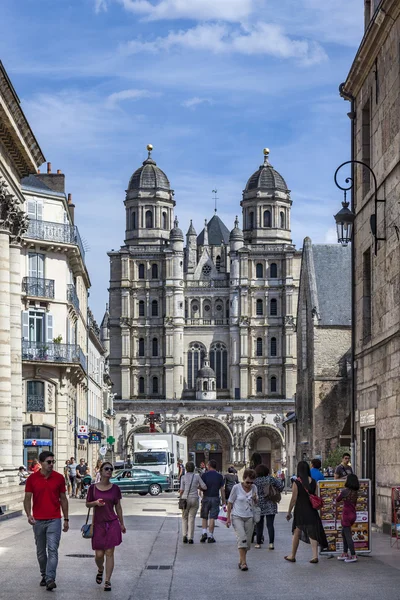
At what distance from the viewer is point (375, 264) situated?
893 inches

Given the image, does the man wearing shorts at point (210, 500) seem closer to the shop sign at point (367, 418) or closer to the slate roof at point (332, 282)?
the shop sign at point (367, 418)

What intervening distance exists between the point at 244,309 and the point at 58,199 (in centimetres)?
8091

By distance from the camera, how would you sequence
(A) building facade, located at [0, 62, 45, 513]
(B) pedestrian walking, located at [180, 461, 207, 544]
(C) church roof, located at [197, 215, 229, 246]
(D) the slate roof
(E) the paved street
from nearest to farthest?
(E) the paved street, (B) pedestrian walking, located at [180, 461, 207, 544], (A) building facade, located at [0, 62, 45, 513], (D) the slate roof, (C) church roof, located at [197, 215, 229, 246]

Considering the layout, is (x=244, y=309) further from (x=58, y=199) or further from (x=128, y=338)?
(x=58, y=199)

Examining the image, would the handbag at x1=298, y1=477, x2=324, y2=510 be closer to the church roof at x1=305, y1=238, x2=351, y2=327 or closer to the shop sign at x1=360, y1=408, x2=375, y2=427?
the shop sign at x1=360, y1=408, x2=375, y2=427

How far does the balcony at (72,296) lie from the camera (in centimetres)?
5491

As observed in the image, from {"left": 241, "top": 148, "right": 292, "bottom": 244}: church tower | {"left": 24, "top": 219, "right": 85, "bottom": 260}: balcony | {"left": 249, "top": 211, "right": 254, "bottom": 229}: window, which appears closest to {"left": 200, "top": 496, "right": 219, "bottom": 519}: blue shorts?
{"left": 24, "top": 219, "right": 85, "bottom": 260}: balcony

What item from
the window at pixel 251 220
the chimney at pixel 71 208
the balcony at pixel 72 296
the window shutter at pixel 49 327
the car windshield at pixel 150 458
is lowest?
the car windshield at pixel 150 458

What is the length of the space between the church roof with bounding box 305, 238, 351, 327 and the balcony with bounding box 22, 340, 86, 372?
10547 millimetres

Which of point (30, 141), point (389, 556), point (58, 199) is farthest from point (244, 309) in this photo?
point (389, 556)

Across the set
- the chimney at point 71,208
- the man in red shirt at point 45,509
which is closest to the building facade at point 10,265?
the man in red shirt at point 45,509

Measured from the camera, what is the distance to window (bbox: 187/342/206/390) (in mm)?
135750

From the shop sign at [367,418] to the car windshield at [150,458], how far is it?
38696mm

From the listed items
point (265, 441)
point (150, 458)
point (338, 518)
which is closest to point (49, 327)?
point (150, 458)
